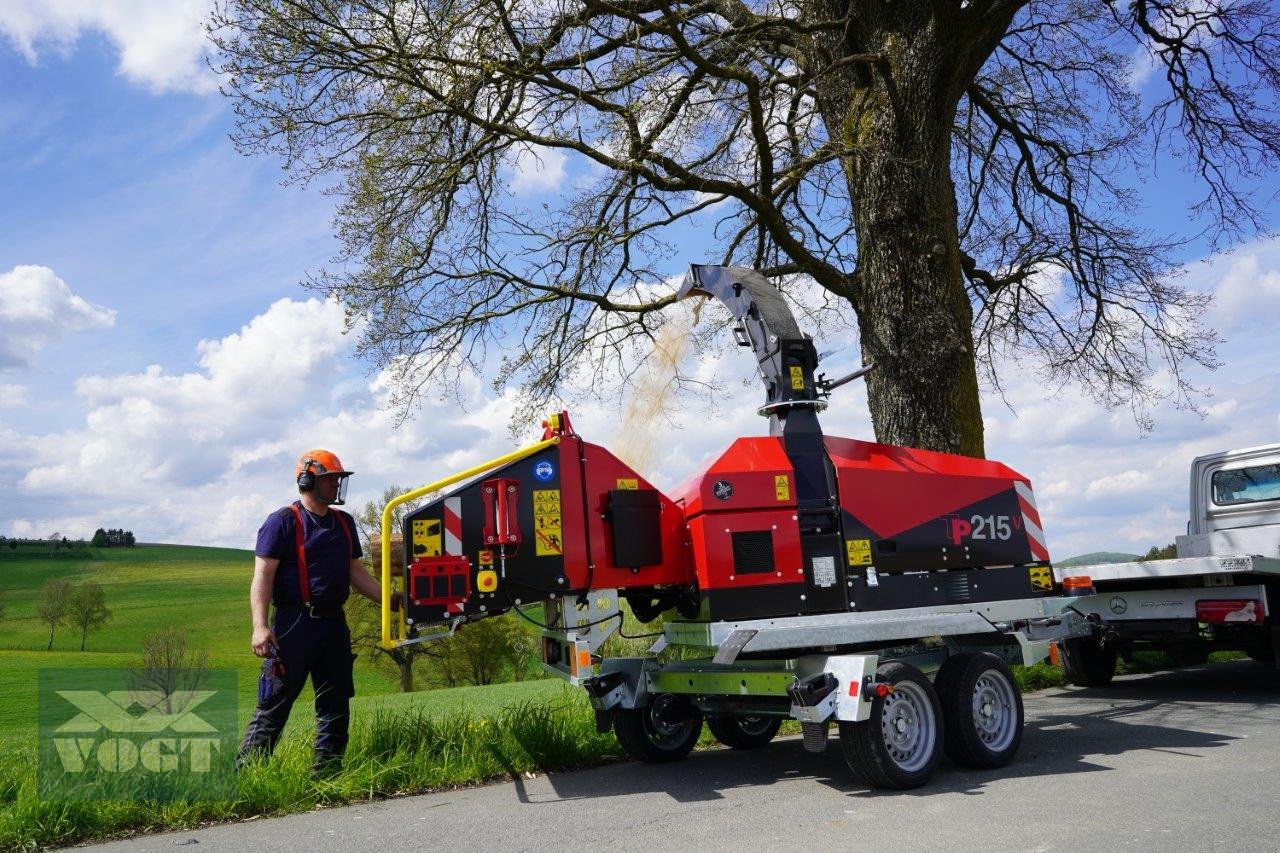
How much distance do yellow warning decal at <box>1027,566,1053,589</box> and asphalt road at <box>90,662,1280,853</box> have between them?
45.8 inches

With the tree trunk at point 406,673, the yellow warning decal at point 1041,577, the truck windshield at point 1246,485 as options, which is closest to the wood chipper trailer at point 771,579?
the yellow warning decal at point 1041,577

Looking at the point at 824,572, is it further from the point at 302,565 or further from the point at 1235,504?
the point at 1235,504

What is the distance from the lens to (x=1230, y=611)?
9.45 m

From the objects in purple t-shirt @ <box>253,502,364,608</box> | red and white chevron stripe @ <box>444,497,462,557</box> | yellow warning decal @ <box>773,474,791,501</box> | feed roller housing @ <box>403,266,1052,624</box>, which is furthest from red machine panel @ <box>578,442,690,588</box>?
purple t-shirt @ <box>253,502,364,608</box>

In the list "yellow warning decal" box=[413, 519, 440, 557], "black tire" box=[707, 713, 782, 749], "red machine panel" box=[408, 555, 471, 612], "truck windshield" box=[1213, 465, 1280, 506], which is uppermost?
"truck windshield" box=[1213, 465, 1280, 506]

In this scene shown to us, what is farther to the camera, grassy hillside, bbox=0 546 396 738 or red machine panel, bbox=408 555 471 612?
grassy hillside, bbox=0 546 396 738

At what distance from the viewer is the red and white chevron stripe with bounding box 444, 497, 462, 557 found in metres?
6.39

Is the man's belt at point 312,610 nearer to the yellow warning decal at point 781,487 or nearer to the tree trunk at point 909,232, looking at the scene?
the yellow warning decal at point 781,487

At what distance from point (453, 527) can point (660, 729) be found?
2375 mm

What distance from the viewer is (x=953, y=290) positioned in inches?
434

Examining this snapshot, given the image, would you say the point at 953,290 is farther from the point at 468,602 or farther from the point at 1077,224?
the point at 468,602

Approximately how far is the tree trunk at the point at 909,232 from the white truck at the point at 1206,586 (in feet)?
6.60

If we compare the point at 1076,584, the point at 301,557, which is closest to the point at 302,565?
the point at 301,557

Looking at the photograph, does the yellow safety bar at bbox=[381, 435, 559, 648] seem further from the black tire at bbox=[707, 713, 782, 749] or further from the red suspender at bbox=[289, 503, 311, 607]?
the black tire at bbox=[707, 713, 782, 749]
